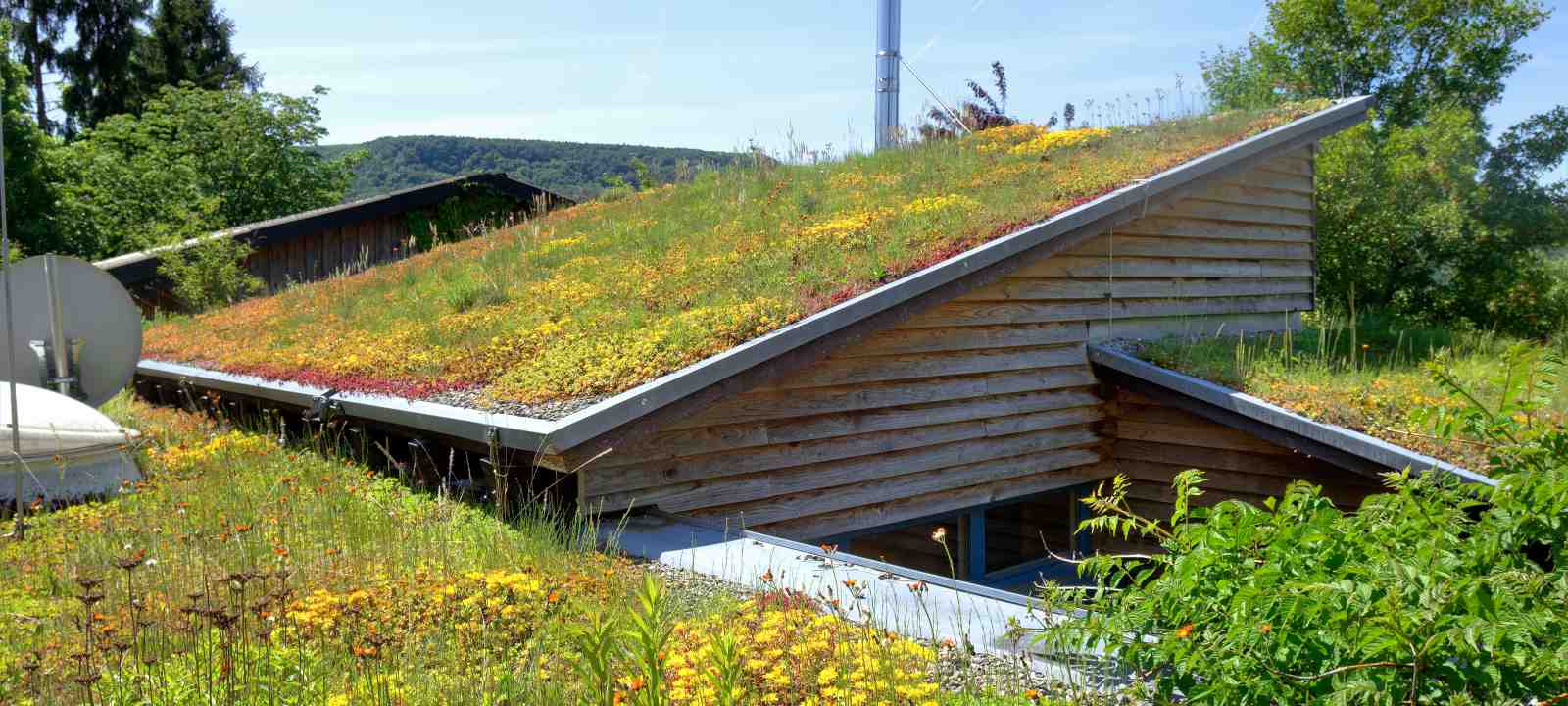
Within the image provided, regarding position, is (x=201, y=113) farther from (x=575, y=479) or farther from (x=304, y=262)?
(x=575, y=479)

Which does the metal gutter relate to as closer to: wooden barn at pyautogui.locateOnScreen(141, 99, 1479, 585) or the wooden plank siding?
wooden barn at pyautogui.locateOnScreen(141, 99, 1479, 585)

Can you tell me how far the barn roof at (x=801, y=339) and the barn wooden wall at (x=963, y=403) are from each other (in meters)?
0.36

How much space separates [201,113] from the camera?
29.2m

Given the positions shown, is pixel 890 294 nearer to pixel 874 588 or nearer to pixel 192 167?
pixel 874 588

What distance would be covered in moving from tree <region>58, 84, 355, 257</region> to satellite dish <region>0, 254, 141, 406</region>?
66.3 ft

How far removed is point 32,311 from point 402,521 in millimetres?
5577

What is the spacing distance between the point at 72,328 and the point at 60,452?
9.71 feet

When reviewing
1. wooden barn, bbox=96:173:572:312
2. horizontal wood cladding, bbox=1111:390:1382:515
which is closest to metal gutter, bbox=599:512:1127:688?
horizontal wood cladding, bbox=1111:390:1382:515

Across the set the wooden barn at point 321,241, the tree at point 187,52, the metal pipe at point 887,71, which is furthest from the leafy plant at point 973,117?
the tree at point 187,52

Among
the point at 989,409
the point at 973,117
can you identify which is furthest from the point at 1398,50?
the point at 989,409

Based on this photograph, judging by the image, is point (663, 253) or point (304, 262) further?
point (304, 262)

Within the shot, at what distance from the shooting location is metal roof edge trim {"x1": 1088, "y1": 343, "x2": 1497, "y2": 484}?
23.4 ft

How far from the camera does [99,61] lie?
32.9 meters

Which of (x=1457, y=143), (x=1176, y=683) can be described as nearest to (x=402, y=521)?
(x=1176, y=683)
